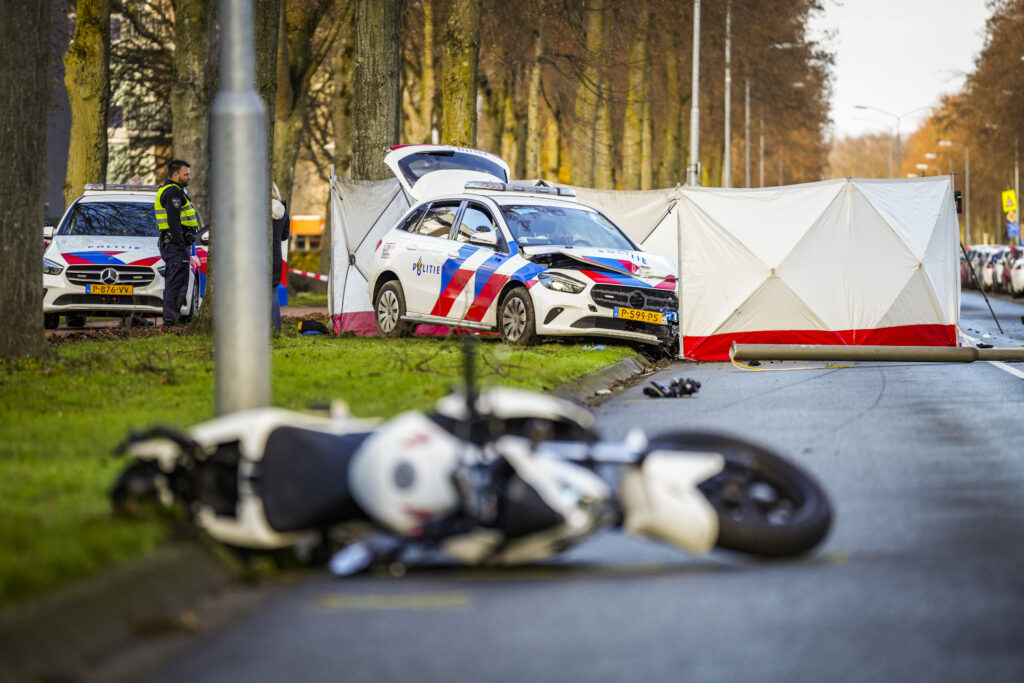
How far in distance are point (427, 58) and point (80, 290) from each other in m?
18.4

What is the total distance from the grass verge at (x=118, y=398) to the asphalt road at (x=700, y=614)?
648 millimetres

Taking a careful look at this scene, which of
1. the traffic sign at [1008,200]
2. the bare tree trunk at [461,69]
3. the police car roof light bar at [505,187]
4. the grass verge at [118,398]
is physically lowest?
the grass verge at [118,398]

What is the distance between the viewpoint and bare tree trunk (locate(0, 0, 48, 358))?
531 inches

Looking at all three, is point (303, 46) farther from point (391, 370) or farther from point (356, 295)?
point (391, 370)

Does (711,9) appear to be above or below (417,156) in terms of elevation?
above

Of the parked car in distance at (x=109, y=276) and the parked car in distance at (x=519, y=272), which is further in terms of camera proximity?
the parked car in distance at (x=109, y=276)

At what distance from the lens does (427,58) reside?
37531 mm

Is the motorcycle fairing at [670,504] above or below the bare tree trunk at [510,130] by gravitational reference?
below

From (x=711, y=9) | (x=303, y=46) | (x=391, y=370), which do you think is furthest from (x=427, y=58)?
(x=391, y=370)

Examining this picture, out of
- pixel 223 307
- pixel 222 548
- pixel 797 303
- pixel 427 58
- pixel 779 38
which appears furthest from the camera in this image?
pixel 779 38

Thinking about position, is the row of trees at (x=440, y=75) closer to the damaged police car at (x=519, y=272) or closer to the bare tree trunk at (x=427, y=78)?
the bare tree trunk at (x=427, y=78)

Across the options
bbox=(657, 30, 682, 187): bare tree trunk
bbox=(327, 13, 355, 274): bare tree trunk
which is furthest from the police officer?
bbox=(657, 30, 682, 187): bare tree trunk

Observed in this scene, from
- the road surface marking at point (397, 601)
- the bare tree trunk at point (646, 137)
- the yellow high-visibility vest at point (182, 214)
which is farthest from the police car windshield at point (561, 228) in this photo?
the bare tree trunk at point (646, 137)

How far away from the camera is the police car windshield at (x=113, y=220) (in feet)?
70.6
